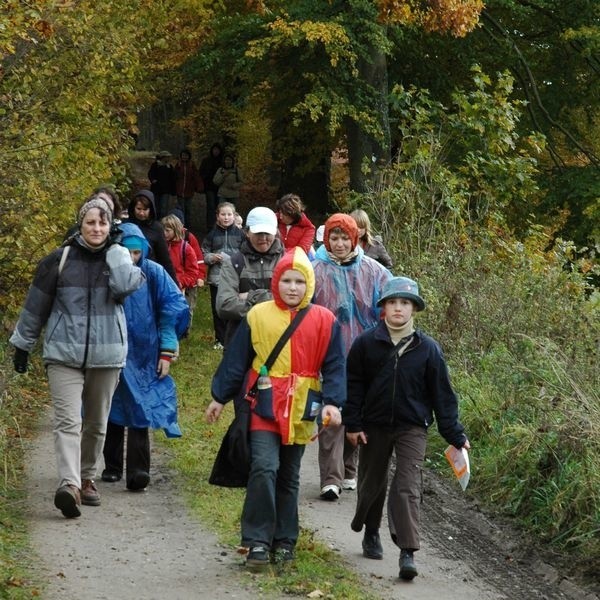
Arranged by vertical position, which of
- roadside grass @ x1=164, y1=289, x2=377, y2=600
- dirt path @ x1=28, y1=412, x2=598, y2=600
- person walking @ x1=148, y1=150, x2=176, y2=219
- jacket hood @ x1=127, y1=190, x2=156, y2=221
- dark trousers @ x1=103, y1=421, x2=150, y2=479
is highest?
person walking @ x1=148, y1=150, x2=176, y2=219

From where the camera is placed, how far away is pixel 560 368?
1095 cm

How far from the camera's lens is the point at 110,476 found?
1039cm

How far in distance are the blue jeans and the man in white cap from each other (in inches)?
111

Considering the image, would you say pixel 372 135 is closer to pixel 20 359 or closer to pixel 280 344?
pixel 20 359

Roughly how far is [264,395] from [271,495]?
1.89 ft

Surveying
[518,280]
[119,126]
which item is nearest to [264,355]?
[518,280]

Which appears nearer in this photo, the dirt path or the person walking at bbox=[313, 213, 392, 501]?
the dirt path

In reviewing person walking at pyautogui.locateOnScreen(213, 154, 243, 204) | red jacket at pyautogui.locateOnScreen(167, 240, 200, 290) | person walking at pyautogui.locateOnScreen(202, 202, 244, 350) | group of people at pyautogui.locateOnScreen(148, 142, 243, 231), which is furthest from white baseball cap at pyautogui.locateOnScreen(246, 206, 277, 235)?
group of people at pyautogui.locateOnScreen(148, 142, 243, 231)

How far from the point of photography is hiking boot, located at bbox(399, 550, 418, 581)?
8.12 meters

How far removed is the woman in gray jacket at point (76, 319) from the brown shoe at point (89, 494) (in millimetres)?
229

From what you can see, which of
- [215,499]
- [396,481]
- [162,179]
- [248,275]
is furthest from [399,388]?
[162,179]

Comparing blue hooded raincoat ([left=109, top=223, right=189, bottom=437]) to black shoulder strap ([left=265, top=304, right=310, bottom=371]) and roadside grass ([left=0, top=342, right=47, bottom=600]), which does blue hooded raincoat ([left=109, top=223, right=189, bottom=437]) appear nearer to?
roadside grass ([left=0, top=342, right=47, bottom=600])

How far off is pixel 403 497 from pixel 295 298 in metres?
1.33

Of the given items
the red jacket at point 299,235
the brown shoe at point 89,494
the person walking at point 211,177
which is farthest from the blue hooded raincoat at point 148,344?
the person walking at point 211,177
